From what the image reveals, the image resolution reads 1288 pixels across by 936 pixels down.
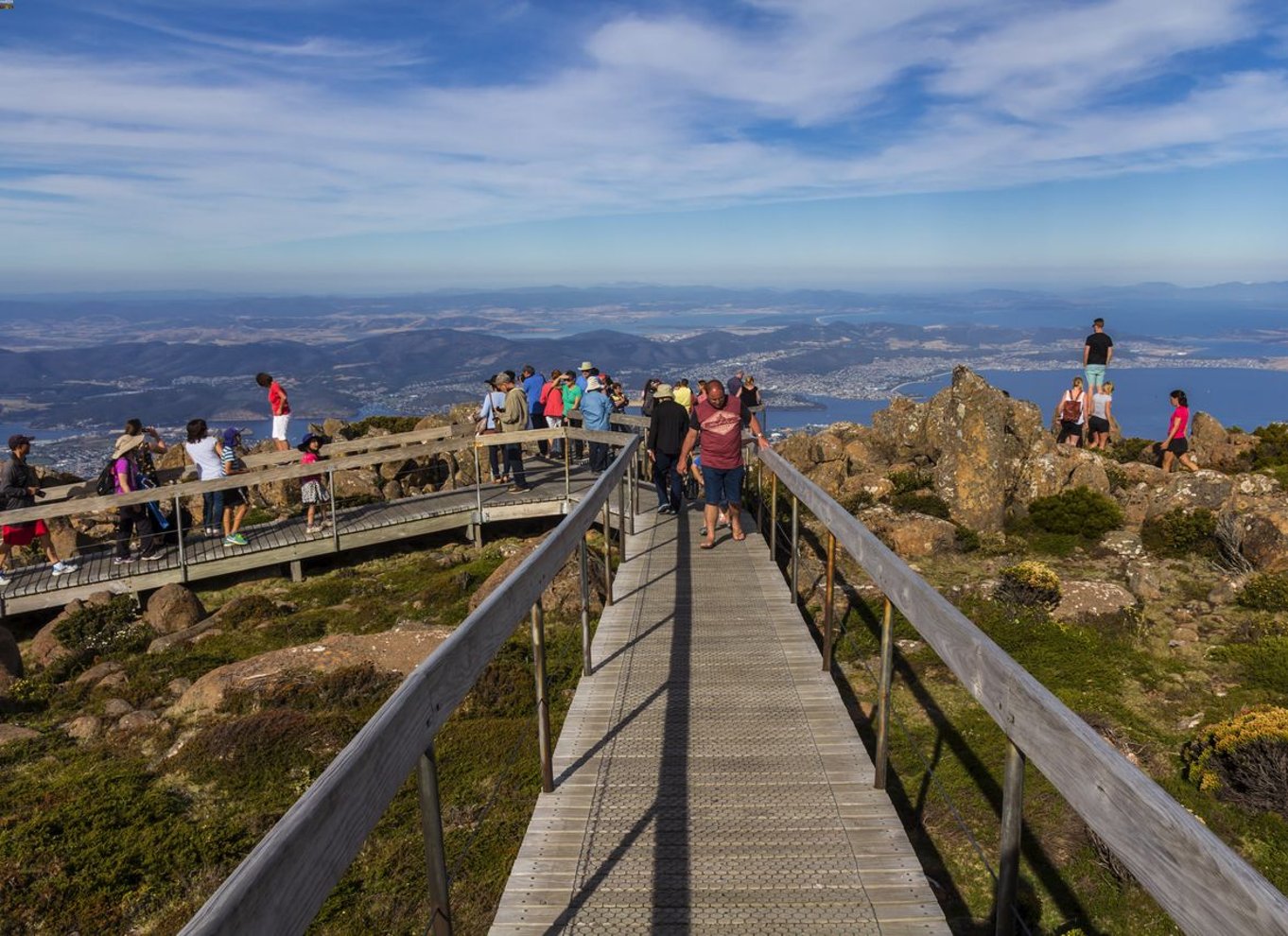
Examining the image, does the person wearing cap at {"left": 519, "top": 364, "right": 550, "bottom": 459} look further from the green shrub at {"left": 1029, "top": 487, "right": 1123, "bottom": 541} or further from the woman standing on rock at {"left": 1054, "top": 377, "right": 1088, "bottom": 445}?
the woman standing on rock at {"left": 1054, "top": 377, "right": 1088, "bottom": 445}

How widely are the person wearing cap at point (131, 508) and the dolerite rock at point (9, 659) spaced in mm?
2175

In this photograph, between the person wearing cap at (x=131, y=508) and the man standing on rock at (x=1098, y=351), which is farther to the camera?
the man standing on rock at (x=1098, y=351)

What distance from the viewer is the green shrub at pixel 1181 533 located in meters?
11.9

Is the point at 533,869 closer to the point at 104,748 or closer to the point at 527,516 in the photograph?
the point at 104,748

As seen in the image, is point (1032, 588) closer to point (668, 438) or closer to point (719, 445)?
point (719, 445)

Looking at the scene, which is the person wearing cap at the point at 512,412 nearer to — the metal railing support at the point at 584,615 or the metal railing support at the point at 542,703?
the metal railing support at the point at 584,615

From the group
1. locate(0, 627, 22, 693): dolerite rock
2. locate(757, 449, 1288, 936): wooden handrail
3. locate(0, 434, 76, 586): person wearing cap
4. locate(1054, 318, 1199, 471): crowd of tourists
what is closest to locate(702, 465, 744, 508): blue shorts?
locate(757, 449, 1288, 936): wooden handrail

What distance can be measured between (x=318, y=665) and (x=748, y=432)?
19.6ft

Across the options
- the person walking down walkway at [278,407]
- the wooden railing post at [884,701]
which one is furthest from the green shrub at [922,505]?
the person walking down walkway at [278,407]

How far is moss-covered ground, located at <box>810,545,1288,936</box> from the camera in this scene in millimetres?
4945

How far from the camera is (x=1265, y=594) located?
9.63 m

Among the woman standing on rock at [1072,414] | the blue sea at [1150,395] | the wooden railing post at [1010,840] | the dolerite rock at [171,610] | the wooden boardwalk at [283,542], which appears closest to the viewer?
the wooden railing post at [1010,840]

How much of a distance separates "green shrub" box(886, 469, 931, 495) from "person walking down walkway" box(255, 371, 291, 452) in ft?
35.3

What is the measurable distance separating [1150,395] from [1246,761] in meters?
190
